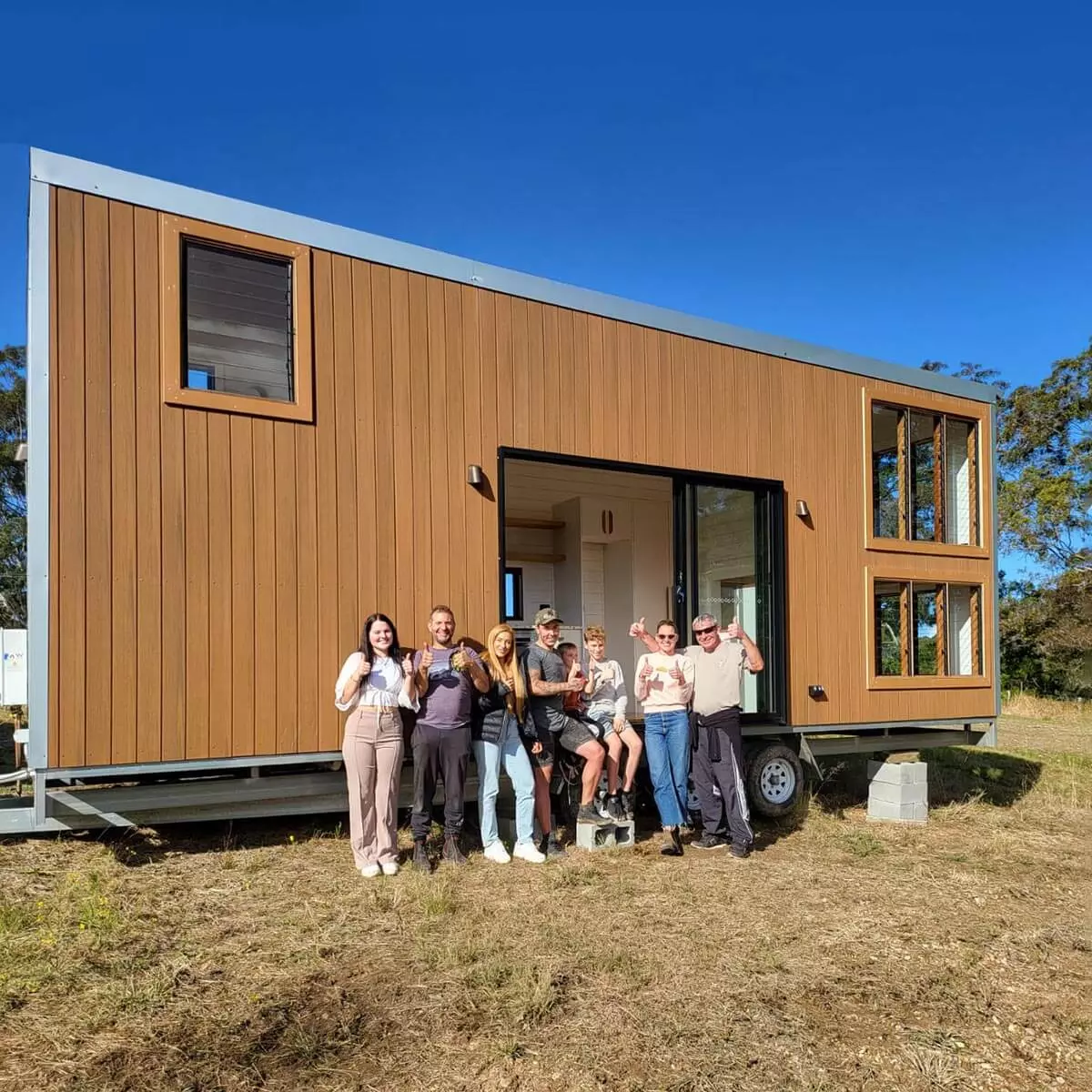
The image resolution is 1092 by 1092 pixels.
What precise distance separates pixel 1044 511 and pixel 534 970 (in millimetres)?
19437

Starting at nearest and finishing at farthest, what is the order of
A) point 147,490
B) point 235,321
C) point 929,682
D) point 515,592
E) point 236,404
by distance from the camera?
point 147,490, point 236,404, point 235,321, point 929,682, point 515,592

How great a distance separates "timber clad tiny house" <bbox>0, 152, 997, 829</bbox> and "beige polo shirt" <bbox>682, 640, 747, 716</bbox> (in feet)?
2.64

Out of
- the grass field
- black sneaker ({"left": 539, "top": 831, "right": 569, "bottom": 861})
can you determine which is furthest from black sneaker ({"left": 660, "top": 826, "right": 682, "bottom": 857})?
black sneaker ({"left": 539, "top": 831, "right": 569, "bottom": 861})

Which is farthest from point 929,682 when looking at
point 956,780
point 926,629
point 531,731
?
point 531,731

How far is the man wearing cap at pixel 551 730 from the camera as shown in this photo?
5.22 m

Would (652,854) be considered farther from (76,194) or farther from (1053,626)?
(1053,626)

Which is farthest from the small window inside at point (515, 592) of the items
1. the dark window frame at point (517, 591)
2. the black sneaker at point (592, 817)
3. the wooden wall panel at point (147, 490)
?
the wooden wall panel at point (147, 490)

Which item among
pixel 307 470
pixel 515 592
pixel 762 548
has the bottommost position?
pixel 515 592

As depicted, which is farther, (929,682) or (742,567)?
(929,682)

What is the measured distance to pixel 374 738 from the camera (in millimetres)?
4660

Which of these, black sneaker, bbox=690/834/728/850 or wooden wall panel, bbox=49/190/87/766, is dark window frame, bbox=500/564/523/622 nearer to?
black sneaker, bbox=690/834/728/850

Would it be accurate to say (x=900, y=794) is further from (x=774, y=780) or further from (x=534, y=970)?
(x=534, y=970)

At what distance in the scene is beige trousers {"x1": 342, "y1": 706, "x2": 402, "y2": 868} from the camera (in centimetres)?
464

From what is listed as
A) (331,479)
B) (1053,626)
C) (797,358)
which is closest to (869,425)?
(797,358)
